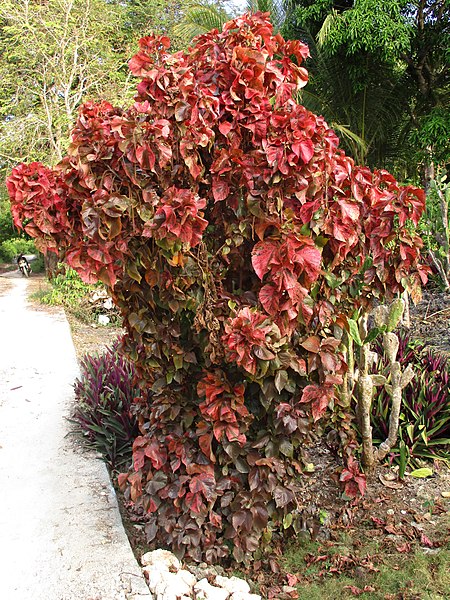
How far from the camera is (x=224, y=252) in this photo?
7.16 ft

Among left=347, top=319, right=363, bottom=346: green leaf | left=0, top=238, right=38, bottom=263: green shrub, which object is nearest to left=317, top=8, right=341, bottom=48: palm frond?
left=347, top=319, right=363, bottom=346: green leaf

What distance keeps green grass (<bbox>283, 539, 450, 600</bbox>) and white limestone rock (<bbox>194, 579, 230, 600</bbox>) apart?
0.42 m

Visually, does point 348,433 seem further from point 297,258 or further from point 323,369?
point 297,258

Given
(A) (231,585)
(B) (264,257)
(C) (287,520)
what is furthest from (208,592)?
(B) (264,257)

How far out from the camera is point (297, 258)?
2.01 m

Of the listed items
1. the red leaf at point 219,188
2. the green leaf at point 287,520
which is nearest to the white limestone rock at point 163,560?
the green leaf at point 287,520

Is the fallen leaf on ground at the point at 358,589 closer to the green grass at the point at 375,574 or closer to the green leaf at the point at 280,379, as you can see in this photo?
the green grass at the point at 375,574

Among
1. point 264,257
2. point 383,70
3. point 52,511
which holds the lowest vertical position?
point 52,511

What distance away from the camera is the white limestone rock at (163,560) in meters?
2.40

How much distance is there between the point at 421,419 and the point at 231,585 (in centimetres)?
168

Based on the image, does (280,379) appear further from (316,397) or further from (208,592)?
(208,592)

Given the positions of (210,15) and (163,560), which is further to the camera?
(210,15)

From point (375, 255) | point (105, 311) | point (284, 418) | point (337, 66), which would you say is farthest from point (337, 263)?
point (337, 66)

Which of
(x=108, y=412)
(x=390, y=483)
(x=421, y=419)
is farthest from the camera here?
(x=108, y=412)
